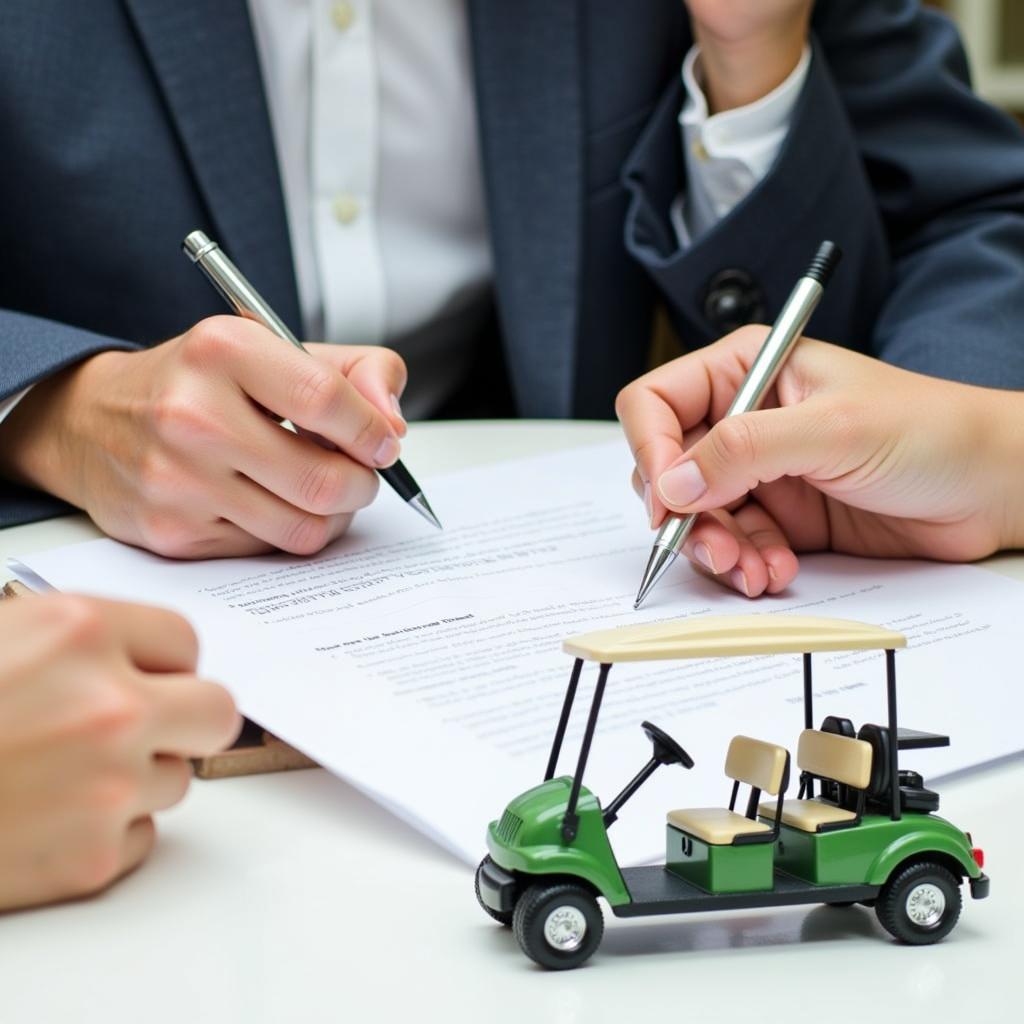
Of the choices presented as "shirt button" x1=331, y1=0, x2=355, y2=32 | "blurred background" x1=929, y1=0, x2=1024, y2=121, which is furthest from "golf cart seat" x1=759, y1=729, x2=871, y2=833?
A: "blurred background" x1=929, y1=0, x2=1024, y2=121

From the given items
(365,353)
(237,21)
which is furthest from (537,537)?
(237,21)

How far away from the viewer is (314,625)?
626 mm

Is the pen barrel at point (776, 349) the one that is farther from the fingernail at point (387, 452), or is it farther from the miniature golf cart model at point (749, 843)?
the miniature golf cart model at point (749, 843)

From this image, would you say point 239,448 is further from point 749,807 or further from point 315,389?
point 749,807

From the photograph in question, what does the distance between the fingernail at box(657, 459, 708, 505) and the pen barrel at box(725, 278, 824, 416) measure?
68 mm

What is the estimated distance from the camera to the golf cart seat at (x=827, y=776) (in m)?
0.39

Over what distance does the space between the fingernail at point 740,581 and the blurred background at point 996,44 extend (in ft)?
8.60

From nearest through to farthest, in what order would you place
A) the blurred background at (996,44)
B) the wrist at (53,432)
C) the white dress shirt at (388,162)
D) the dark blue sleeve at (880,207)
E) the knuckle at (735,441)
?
the knuckle at (735,441)
the wrist at (53,432)
the dark blue sleeve at (880,207)
the white dress shirt at (388,162)
the blurred background at (996,44)

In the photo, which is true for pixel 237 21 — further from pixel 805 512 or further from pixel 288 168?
pixel 805 512

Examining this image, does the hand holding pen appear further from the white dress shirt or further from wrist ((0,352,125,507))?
the white dress shirt

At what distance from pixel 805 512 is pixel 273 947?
474 mm

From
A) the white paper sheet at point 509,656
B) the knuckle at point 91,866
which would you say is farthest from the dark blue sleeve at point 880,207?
the knuckle at point 91,866

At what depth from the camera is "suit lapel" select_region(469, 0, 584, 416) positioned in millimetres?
1188

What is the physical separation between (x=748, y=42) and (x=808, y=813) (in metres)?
0.84
